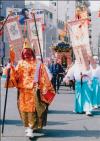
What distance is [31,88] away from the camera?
962 centimetres

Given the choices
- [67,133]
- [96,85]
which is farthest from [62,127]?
[96,85]

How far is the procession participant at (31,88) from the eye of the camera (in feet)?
31.3

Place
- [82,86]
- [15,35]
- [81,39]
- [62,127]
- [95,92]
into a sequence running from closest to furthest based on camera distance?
[62,127] < [15,35] < [81,39] < [82,86] < [95,92]

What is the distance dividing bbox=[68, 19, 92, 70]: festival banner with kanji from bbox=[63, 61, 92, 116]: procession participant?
20 cm

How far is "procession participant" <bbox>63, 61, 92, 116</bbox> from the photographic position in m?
13.3

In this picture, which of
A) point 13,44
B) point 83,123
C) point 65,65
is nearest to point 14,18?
point 13,44

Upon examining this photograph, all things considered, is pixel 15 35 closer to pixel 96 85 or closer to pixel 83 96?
pixel 83 96

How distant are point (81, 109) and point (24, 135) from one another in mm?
3905

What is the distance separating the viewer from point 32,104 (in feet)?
31.5

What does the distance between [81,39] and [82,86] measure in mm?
1336

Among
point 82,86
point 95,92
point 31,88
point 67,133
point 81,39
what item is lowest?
point 95,92

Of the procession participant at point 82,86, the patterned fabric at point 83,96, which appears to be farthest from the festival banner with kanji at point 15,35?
the patterned fabric at point 83,96

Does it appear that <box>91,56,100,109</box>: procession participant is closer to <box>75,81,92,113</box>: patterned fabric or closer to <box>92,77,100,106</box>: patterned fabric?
<box>92,77,100,106</box>: patterned fabric

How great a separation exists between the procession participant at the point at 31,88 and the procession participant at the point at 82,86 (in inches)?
145
